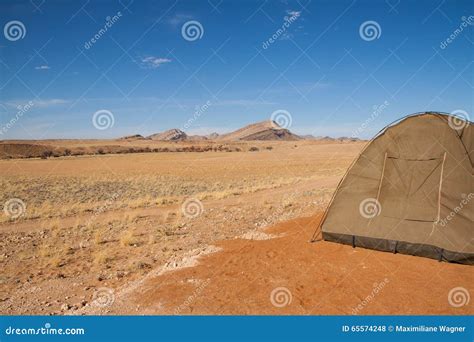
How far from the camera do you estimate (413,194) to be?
8.63 metres

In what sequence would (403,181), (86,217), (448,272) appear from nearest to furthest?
(448,272) < (403,181) < (86,217)

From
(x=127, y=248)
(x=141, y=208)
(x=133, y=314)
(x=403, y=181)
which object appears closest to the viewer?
(x=133, y=314)

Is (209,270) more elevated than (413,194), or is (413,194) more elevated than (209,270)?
(413,194)

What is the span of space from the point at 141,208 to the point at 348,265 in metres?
11.1

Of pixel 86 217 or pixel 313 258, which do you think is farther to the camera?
pixel 86 217

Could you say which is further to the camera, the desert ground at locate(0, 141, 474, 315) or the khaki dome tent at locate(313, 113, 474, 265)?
the khaki dome tent at locate(313, 113, 474, 265)

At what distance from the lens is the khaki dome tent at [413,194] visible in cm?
805

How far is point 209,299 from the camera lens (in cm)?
663

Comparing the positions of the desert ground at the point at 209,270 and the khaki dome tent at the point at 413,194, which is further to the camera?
the khaki dome tent at the point at 413,194

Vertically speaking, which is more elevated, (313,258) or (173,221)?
(173,221)

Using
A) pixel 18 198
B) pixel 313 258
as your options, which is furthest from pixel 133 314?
pixel 18 198

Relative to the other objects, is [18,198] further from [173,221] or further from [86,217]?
[173,221]

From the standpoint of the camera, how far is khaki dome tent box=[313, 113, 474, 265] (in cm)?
805

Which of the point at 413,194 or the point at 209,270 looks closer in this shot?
the point at 209,270
